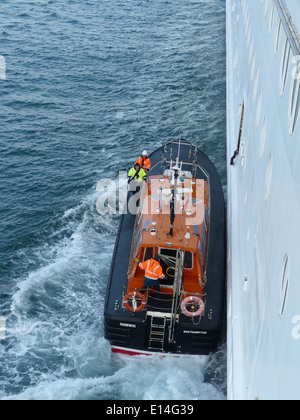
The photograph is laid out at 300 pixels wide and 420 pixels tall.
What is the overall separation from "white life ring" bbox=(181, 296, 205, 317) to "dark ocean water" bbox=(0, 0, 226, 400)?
1.26m

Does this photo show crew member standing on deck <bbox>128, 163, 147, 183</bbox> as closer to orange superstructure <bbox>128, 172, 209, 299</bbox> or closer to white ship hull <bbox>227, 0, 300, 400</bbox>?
orange superstructure <bbox>128, 172, 209, 299</bbox>

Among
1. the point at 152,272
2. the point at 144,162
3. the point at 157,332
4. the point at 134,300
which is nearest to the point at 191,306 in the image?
the point at 157,332

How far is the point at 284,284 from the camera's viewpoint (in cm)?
627

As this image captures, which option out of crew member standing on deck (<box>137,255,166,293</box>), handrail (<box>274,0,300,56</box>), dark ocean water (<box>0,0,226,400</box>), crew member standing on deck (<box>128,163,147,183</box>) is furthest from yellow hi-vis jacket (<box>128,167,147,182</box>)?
handrail (<box>274,0,300,56</box>)

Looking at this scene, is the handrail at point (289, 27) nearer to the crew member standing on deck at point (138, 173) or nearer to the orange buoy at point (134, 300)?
the crew member standing on deck at point (138, 173)

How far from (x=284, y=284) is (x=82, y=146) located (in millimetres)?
14858

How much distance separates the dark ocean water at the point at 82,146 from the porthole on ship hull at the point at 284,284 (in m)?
5.15

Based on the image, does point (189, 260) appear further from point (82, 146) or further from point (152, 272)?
point (82, 146)

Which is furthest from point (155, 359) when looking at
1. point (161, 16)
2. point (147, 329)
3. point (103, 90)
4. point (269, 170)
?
point (161, 16)

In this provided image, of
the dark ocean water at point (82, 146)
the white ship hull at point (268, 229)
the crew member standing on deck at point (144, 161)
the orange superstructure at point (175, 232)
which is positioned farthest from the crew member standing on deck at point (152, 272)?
the crew member standing on deck at point (144, 161)

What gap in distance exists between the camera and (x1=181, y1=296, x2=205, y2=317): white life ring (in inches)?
426

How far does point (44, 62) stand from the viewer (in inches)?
1014

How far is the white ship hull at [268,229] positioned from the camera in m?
5.97

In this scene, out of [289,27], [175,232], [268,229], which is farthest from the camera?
[175,232]
